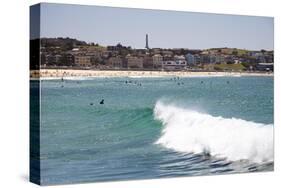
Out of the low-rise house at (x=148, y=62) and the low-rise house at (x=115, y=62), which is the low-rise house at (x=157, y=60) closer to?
the low-rise house at (x=148, y=62)

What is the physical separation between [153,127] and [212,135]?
977mm

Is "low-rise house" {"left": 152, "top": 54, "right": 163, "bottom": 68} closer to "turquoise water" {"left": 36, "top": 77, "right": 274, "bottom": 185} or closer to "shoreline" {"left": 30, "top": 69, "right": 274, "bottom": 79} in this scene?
"shoreline" {"left": 30, "top": 69, "right": 274, "bottom": 79}

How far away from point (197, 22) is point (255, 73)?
4.57 feet

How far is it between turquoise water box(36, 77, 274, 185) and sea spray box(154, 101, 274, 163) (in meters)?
0.01

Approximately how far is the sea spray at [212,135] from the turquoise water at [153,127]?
1 cm

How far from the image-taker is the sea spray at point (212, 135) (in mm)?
10562

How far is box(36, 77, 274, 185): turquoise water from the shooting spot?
970 cm

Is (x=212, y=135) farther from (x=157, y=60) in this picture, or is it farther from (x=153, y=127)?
(x=157, y=60)

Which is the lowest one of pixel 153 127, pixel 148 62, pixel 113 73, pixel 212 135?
pixel 212 135

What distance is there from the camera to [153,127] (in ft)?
34.4

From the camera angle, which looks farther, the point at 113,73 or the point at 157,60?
the point at 157,60

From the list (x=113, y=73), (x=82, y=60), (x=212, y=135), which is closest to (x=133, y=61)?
(x=113, y=73)

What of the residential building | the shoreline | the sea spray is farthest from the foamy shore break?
the sea spray
